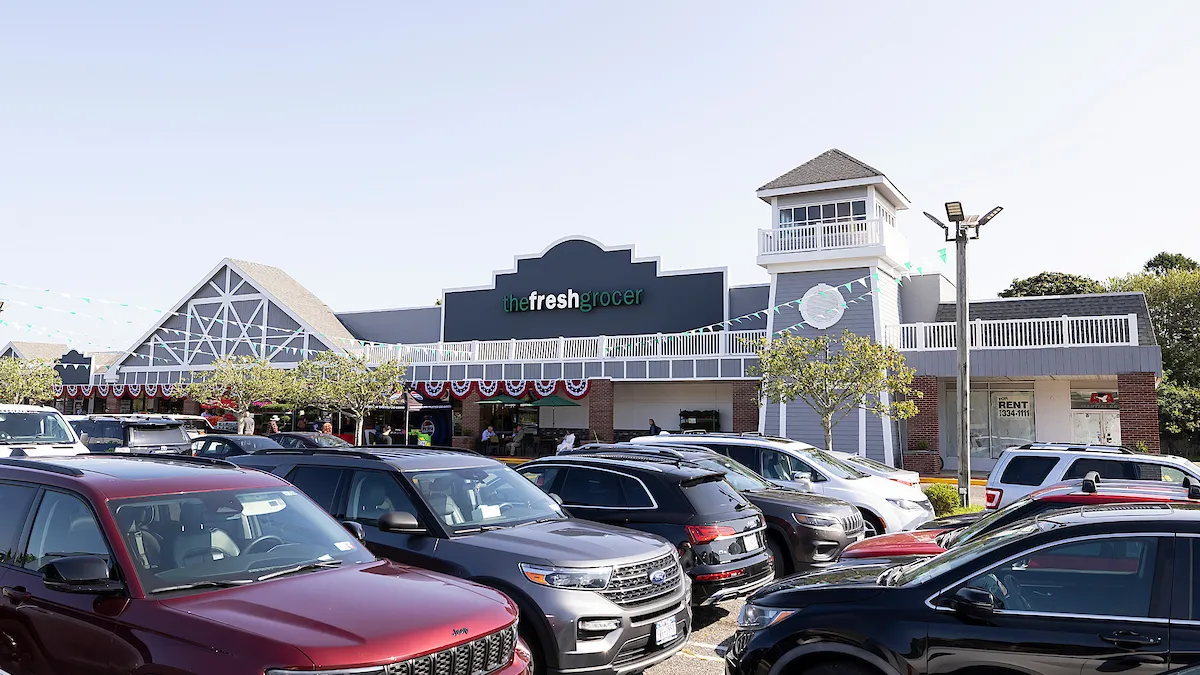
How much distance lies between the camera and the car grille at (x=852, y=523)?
9844mm

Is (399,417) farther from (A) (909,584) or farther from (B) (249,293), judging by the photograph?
(A) (909,584)

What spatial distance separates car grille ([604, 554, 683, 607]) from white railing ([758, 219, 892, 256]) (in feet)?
74.1

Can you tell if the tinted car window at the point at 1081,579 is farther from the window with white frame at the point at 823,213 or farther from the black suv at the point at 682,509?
the window with white frame at the point at 823,213

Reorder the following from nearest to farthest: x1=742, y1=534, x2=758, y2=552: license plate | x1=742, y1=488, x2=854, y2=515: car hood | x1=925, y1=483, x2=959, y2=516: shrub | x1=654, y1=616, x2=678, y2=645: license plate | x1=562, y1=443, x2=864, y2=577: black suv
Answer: x1=654, y1=616, x2=678, y2=645: license plate
x1=742, y1=534, x2=758, y2=552: license plate
x1=562, y1=443, x2=864, y2=577: black suv
x1=742, y1=488, x2=854, y2=515: car hood
x1=925, y1=483, x2=959, y2=516: shrub

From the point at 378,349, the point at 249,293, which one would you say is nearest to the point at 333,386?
the point at 378,349

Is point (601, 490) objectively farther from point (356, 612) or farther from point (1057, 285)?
point (1057, 285)

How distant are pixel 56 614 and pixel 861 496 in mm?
10104

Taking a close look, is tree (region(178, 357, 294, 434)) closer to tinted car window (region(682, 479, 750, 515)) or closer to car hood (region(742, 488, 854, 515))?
car hood (region(742, 488, 854, 515))

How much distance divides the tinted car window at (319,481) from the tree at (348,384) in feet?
76.1

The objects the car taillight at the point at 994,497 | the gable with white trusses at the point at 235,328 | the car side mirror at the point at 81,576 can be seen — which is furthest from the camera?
the gable with white trusses at the point at 235,328

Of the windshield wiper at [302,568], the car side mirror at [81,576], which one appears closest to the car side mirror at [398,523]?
the windshield wiper at [302,568]

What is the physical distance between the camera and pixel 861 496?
1212cm

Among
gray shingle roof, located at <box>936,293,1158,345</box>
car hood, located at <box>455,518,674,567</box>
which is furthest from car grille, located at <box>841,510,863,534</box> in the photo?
gray shingle roof, located at <box>936,293,1158,345</box>

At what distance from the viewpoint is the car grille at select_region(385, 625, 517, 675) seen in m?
3.79
